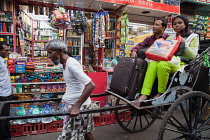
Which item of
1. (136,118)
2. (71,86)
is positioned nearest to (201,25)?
(136,118)

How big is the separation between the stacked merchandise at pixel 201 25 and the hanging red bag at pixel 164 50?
568cm

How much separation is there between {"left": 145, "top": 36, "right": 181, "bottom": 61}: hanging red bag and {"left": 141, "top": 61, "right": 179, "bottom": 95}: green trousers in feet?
0.50

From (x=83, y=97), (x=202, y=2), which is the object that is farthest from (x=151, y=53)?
(x=202, y=2)


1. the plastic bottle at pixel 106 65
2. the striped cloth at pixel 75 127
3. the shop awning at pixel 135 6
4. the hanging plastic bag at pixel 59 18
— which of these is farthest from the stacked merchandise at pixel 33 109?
the shop awning at pixel 135 6

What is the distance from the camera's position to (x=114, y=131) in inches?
131

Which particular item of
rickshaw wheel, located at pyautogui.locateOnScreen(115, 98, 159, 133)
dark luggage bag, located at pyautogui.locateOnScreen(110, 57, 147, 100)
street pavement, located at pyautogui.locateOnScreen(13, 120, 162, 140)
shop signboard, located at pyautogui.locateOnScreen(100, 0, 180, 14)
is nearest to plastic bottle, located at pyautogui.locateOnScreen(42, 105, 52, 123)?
street pavement, located at pyautogui.locateOnScreen(13, 120, 162, 140)

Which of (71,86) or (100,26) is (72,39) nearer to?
(100,26)

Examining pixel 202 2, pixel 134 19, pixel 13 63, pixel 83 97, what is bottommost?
pixel 83 97

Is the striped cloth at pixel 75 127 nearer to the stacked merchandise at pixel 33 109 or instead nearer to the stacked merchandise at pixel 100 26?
the stacked merchandise at pixel 33 109

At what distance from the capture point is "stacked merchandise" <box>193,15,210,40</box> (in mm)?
6664

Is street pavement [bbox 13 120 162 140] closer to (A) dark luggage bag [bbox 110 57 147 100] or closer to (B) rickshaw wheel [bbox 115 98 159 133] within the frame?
(B) rickshaw wheel [bbox 115 98 159 133]

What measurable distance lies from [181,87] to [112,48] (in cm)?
315

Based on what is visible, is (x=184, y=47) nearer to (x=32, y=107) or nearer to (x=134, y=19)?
(x=32, y=107)

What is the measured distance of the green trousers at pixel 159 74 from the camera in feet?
7.07
